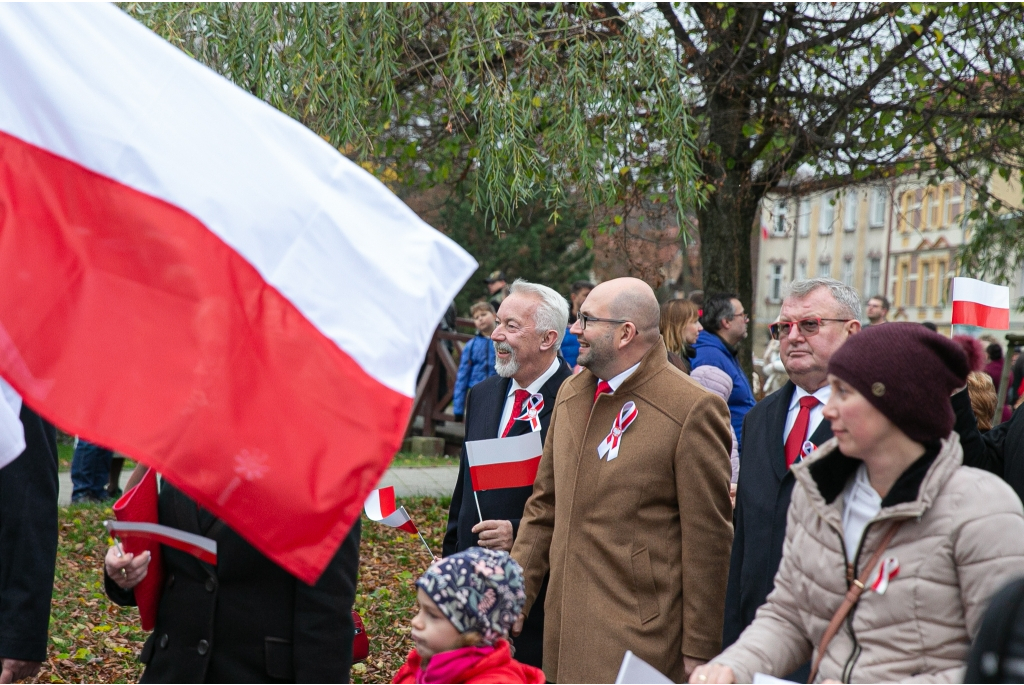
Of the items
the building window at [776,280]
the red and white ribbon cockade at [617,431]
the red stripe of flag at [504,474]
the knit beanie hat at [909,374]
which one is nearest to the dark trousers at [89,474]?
the red stripe of flag at [504,474]

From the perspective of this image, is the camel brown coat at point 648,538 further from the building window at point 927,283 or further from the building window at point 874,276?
the building window at point 874,276

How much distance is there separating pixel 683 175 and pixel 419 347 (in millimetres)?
6248

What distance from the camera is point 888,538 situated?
2.79 metres

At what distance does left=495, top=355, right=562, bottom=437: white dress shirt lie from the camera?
17.0 ft

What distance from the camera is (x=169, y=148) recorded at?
2953mm

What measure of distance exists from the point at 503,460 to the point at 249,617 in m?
1.79

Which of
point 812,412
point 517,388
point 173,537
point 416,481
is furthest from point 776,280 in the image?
point 173,537

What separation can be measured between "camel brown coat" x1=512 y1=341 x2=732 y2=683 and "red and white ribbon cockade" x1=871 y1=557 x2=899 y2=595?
1428mm

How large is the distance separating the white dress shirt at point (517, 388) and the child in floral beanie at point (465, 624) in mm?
1905

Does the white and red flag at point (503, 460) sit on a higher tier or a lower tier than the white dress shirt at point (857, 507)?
lower

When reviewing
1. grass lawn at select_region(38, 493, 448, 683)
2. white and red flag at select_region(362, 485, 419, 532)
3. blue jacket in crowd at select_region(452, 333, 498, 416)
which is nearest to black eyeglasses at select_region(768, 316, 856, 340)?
white and red flag at select_region(362, 485, 419, 532)

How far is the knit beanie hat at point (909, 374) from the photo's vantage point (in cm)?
281

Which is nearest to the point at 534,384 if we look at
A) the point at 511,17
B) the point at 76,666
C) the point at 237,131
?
the point at 237,131

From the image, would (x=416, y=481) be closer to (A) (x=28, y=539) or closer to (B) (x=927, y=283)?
(A) (x=28, y=539)
